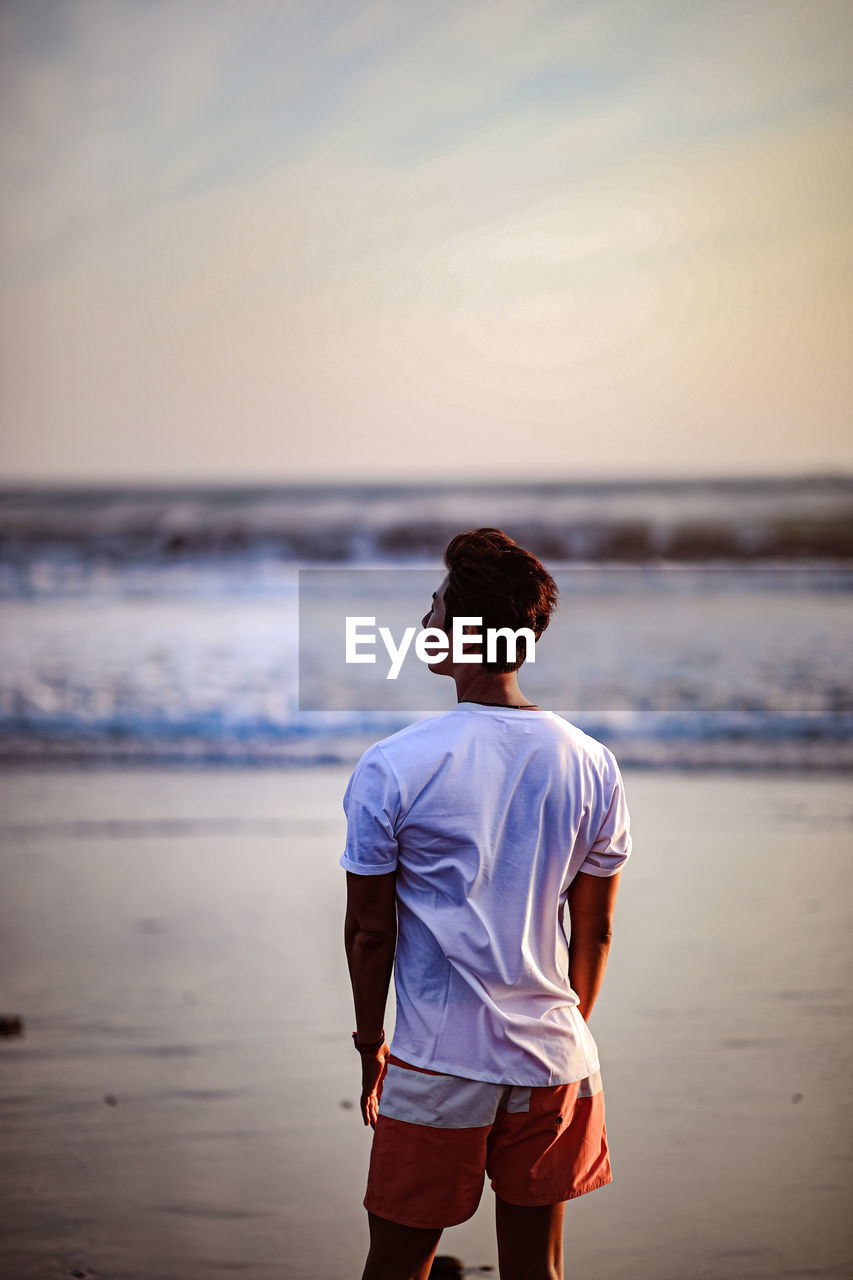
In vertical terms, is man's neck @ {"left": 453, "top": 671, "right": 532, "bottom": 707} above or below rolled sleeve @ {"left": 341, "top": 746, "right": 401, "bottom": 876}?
above

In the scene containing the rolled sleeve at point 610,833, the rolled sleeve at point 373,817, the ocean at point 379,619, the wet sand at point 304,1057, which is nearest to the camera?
the rolled sleeve at point 373,817

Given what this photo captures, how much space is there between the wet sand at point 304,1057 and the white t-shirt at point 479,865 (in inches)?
37.4

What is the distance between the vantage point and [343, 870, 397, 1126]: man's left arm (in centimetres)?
162

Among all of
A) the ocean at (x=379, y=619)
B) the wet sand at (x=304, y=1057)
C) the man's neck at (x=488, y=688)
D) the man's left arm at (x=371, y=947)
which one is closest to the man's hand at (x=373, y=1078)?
the man's left arm at (x=371, y=947)

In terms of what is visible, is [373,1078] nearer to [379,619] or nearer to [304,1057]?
[304,1057]

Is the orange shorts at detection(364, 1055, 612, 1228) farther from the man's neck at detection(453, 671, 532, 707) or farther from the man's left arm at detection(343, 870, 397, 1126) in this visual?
the man's neck at detection(453, 671, 532, 707)

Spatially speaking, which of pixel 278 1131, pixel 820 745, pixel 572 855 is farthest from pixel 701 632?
pixel 572 855

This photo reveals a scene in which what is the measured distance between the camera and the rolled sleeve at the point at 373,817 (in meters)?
1.55

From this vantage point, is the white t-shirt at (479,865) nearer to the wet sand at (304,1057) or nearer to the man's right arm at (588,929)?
the man's right arm at (588,929)

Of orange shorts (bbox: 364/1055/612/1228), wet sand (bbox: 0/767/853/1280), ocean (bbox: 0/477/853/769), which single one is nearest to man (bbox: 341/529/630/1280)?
orange shorts (bbox: 364/1055/612/1228)

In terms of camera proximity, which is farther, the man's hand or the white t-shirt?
the man's hand

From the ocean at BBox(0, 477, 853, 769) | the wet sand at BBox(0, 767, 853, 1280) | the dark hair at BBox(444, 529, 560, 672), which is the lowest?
the wet sand at BBox(0, 767, 853, 1280)

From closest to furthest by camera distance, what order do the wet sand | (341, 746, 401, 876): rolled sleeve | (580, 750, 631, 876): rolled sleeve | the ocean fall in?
(341, 746, 401, 876): rolled sleeve, (580, 750, 631, 876): rolled sleeve, the wet sand, the ocean

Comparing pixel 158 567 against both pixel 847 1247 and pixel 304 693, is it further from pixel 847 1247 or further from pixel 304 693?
pixel 847 1247
